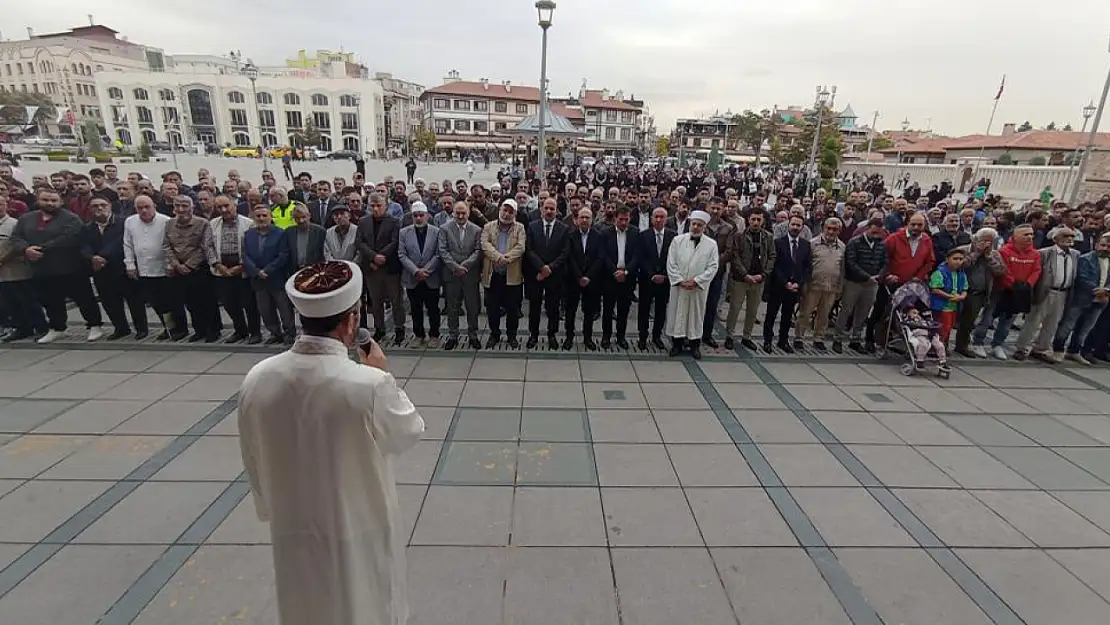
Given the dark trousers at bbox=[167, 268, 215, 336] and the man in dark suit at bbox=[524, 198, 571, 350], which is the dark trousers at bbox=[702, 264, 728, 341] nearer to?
the man in dark suit at bbox=[524, 198, 571, 350]

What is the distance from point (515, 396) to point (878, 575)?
10.6 ft

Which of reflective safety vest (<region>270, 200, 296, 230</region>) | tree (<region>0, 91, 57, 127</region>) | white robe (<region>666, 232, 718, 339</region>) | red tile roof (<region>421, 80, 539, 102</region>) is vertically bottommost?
white robe (<region>666, 232, 718, 339</region>)

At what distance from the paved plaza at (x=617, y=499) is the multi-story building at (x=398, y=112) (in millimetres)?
78393

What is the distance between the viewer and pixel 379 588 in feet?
6.42

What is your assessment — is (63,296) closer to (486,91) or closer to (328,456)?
(328,456)

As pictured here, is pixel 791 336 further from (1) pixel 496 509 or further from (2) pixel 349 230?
(2) pixel 349 230

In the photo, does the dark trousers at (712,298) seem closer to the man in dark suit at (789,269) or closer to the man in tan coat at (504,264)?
the man in dark suit at (789,269)

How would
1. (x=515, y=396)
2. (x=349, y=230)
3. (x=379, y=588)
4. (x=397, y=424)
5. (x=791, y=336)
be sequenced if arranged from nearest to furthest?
1. (x=397, y=424)
2. (x=379, y=588)
3. (x=515, y=396)
4. (x=349, y=230)
5. (x=791, y=336)

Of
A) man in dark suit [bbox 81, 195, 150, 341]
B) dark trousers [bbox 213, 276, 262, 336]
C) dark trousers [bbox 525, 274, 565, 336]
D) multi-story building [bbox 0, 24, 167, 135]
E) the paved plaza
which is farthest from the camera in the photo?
multi-story building [bbox 0, 24, 167, 135]

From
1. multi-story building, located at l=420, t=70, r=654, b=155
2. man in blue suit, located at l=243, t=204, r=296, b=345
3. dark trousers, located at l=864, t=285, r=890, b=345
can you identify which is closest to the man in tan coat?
man in blue suit, located at l=243, t=204, r=296, b=345

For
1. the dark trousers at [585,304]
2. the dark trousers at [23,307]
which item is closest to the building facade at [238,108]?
the dark trousers at [23,307]

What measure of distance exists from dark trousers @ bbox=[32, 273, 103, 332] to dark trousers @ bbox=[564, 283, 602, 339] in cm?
584

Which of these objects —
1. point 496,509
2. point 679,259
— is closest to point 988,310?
point 679,259

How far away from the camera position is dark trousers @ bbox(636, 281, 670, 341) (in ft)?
21.8
